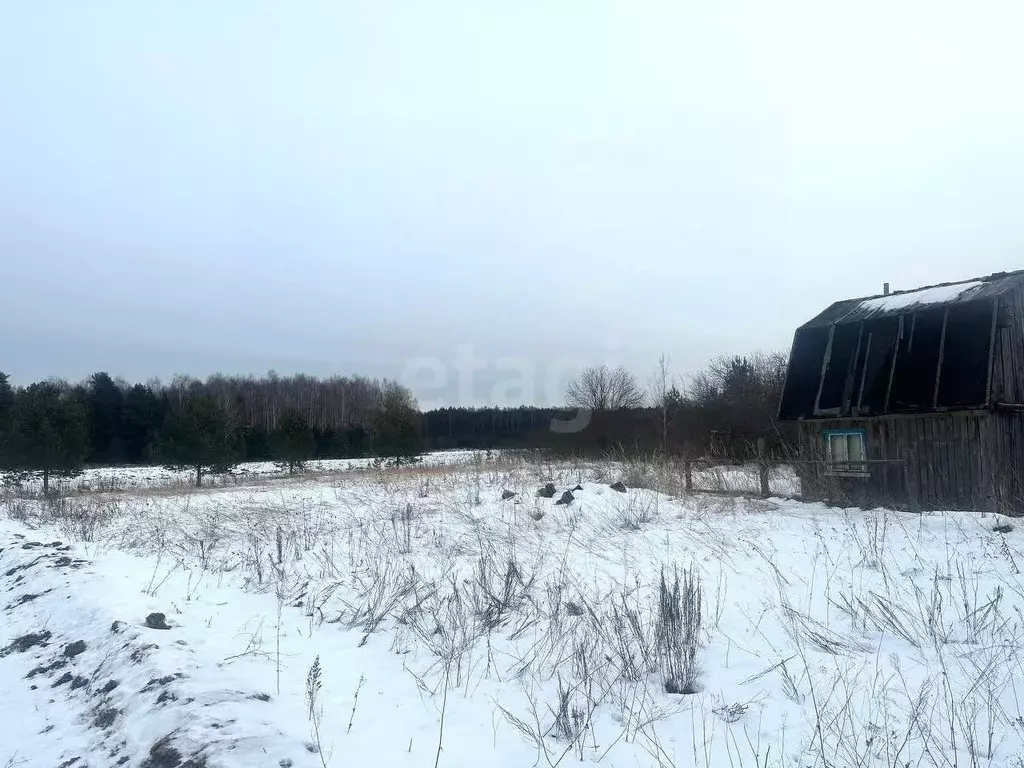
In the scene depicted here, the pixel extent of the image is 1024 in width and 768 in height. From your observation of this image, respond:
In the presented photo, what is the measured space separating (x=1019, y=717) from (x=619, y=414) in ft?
118

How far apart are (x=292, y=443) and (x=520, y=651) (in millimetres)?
33347

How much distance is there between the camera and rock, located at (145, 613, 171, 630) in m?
5.09

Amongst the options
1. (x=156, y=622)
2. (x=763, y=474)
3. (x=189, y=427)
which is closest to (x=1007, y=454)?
(x=763, y=474)

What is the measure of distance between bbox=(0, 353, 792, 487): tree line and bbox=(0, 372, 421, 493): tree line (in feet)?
0.26

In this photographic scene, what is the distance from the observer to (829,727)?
3.66m

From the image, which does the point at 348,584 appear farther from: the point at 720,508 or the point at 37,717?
the point at 720,508

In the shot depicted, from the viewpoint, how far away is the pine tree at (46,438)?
25.8 metres

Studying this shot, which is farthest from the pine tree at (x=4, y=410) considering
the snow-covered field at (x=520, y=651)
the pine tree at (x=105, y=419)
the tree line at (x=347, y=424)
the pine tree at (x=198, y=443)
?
the snow-covered field at (x=520, y=651)

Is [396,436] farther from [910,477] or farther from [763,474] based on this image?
[910,477]

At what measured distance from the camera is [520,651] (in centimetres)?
522

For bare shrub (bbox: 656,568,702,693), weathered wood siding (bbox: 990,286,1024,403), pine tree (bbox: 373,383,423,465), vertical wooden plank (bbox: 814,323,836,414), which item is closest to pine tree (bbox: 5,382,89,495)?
pine tree (bbox: 373,383,423,465)

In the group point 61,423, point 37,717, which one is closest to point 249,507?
point 37,717

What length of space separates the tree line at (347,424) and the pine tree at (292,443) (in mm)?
93

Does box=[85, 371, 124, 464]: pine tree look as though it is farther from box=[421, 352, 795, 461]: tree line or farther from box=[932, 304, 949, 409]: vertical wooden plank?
box=[932, 304, 949, 409]: vertical wooden plank
